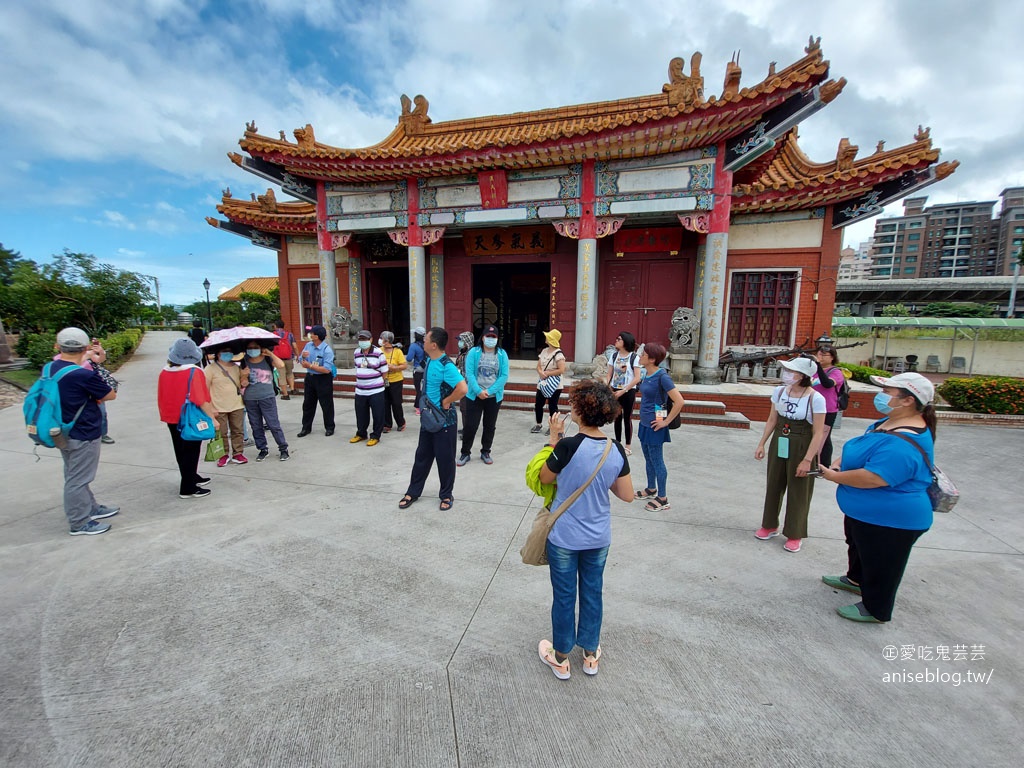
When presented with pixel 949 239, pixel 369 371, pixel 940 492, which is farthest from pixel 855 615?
pixel 949 239

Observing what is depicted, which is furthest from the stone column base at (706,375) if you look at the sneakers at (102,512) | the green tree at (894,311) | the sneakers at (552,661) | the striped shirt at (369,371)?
the green tree at (894,311)

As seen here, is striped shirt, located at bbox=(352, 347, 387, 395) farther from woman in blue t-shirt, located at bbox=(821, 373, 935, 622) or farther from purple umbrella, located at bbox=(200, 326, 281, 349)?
woman in blue t-shirt, located at bbox=(821, 373, 935, 622)

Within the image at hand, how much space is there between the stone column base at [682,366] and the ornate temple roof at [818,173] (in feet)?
10.2

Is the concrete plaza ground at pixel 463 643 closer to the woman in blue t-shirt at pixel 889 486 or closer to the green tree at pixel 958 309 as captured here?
the woman in blue t-shirt at pixel 889 486

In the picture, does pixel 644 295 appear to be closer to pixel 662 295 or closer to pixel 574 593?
pixel 662 295

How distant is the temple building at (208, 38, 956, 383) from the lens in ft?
24.8

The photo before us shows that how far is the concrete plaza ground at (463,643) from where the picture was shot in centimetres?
184

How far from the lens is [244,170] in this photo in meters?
9.52

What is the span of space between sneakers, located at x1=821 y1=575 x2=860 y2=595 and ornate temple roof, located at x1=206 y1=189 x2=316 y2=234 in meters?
12.1

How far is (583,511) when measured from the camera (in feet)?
6.56

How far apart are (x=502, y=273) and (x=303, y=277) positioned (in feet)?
18.5

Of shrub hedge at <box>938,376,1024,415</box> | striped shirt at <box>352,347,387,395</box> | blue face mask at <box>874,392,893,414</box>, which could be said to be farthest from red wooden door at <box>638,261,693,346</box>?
blue face mask at <box>874,392,893,414</box>

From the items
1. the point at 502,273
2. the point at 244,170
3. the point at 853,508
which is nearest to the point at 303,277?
the point at 244,170

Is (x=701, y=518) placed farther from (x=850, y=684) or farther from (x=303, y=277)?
(x=303, y=277)
